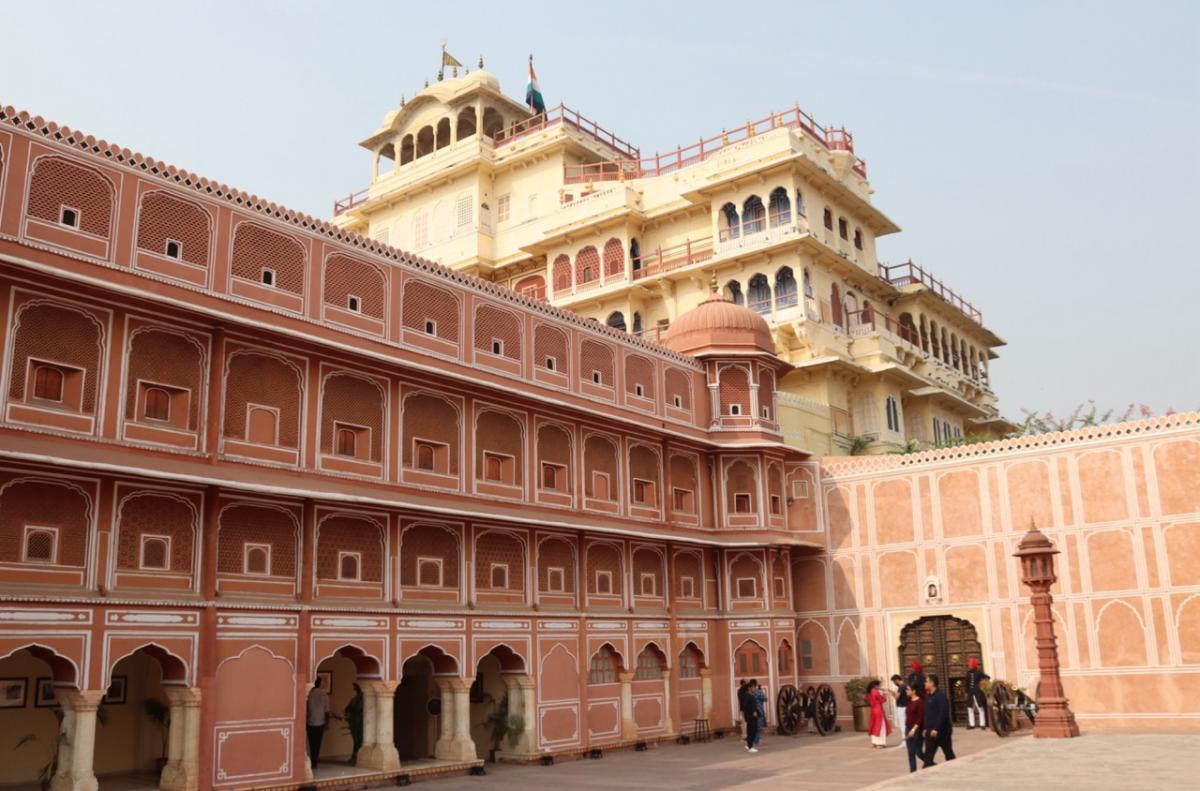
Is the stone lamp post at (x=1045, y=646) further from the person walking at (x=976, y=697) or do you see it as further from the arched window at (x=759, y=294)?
the arched window at (x=759, y=294)

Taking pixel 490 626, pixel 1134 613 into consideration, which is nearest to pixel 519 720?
pixel 490 626

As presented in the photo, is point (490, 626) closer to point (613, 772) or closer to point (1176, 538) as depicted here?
point (613, 772)

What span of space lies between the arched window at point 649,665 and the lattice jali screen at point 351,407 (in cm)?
906

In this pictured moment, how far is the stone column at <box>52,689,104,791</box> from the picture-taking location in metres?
14.9

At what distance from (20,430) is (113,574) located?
2.43 metres

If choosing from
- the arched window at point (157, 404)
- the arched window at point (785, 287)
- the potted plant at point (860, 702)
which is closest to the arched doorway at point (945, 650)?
the potted plant at point (860, 702)

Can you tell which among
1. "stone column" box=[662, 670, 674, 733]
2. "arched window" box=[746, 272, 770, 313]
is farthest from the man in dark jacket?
"arched window" box=[746, 272, 770, 313]

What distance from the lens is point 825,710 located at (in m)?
27.6

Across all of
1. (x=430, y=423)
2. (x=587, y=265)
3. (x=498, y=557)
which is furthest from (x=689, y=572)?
(x=587, y=265)

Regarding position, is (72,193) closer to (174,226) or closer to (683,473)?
(174,226)

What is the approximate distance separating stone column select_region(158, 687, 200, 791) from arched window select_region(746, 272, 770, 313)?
958 inches

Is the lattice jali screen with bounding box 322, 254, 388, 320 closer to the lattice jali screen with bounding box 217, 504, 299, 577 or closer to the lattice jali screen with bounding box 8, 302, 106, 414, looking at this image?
the lattice jali screen with bounding box 217, 504, 299, 577

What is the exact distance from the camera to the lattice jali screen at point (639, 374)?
26.5 m

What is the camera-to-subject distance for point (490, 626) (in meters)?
21.5
